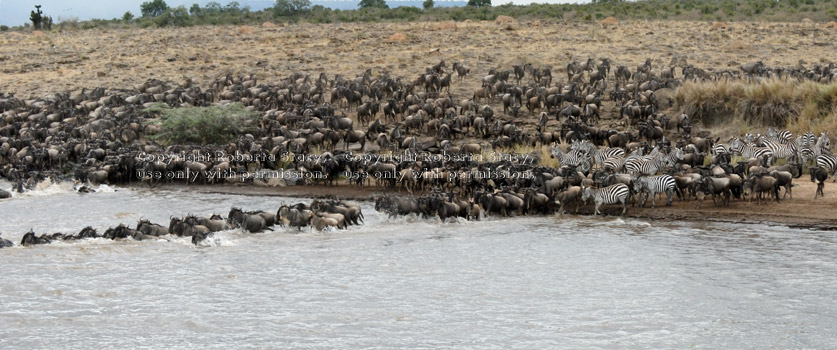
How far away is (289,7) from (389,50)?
75.5 feet

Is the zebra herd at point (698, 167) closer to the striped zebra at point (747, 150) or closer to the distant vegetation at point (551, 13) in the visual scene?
the striped zebra at point (747, 150)

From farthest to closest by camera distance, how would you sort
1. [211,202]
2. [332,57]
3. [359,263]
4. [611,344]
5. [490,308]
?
[332,57] → [211,202] → [359,263] → [490,308] → [611,344]

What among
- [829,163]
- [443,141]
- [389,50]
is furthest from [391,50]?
[829,163]

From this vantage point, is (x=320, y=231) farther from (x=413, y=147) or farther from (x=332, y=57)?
(x=332, y=57)

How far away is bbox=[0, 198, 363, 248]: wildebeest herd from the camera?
1404cm

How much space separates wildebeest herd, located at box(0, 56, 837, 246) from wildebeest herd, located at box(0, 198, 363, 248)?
1.4 inches

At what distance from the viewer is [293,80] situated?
90.7 ft

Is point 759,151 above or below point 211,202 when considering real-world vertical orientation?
above

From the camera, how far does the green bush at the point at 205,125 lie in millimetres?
22984

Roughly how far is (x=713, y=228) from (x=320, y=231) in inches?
239

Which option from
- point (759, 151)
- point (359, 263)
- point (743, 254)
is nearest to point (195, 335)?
point (359, 263)

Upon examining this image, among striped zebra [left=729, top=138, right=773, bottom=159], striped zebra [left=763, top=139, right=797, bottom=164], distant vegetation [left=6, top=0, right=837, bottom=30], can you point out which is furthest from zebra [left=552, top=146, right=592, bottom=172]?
distant vegetation [left=6, top=0, right=837, bottom=30]

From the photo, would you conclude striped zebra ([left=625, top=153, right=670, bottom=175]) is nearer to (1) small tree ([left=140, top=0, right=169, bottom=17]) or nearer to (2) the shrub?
(2) the shrub

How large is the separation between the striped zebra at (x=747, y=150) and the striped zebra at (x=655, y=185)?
108 inches
